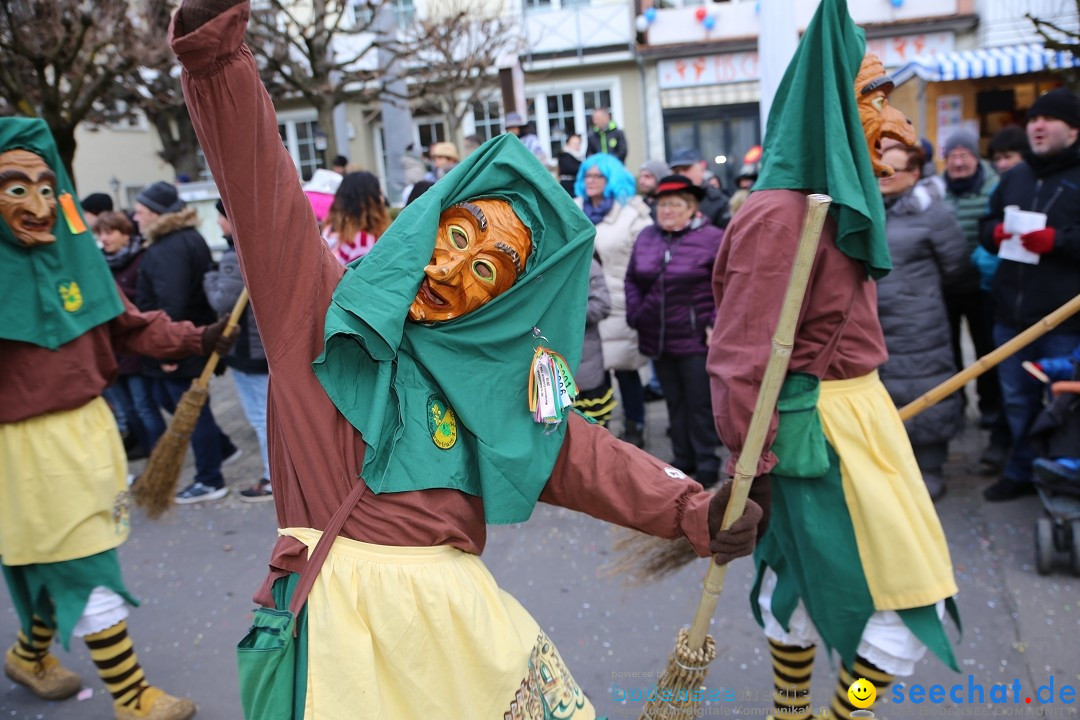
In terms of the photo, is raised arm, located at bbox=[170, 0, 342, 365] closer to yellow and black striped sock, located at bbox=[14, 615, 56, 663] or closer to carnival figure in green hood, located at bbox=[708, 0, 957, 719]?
carnival figure in green hood, located at bbox=[708, 0, 957, 719]

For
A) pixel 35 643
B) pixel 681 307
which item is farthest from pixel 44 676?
pixel 681 307

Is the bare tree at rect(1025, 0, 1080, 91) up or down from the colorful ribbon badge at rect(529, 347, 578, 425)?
up

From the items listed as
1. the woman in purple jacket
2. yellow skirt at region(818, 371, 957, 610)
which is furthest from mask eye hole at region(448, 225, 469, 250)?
the woman in purple jacket

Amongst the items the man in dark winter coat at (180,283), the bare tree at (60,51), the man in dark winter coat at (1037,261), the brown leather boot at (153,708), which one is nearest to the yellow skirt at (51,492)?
the brown leather boot at (153,708)

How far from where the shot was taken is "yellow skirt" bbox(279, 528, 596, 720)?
5.99ft

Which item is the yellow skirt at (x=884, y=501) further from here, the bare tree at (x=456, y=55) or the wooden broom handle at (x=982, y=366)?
the bare tree at (x=456, y=55)

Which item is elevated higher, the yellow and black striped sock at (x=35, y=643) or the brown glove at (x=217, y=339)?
the brown glove at (x=217, y=339)

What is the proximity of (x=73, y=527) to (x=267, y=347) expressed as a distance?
1835 mm

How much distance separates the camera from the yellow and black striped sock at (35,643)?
355 centimetres

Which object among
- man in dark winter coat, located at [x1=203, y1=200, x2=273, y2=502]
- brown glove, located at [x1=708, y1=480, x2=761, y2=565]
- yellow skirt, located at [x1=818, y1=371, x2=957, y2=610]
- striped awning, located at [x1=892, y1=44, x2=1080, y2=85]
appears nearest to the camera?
brown glove, located at [x1=708, y1=480, x2=761, y2=565]

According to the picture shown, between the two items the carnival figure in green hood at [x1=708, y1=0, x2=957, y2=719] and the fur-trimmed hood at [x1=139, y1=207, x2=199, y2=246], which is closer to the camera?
the carnival figure in green hood at [x1=708, y1=0, x2=957, y2=719]

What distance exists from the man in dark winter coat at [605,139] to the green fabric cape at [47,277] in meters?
7.05

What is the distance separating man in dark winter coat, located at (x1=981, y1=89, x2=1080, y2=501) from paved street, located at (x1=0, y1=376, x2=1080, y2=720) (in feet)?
1.75

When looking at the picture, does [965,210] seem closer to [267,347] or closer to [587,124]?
[267,347]
